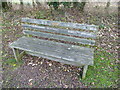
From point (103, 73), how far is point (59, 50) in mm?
1427

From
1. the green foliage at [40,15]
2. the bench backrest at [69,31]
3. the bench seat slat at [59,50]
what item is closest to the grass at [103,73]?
the bench seat slat at [59,50]

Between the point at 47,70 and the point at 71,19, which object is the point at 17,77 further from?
the point at 71,19

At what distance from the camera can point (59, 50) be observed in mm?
2713

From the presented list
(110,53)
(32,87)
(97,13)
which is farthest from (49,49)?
(97,13)

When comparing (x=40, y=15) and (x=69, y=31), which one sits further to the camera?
(x=40, y=15)

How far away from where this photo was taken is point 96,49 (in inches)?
146

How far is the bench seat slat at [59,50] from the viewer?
95.0 inches

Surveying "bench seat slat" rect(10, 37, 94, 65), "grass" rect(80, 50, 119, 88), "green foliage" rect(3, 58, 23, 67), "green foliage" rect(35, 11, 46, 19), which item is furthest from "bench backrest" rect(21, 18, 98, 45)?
"green foliage" rect(35, 11, 46, 19)

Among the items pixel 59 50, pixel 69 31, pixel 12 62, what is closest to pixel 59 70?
pixel 59 50

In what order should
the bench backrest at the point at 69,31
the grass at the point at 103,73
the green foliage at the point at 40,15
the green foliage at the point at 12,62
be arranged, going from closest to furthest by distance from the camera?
the grass at the point at 103,73 → the bench backrest at the point at 69,31 → the green foliage at the point at 12,62 → the green foliage at the point at 40,15

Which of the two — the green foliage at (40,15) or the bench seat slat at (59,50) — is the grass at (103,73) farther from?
the green foliage at (40,15)

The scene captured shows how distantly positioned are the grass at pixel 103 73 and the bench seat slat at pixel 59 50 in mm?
652

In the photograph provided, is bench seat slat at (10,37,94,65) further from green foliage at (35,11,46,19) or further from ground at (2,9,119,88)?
green foliage at (35,11,46,19)

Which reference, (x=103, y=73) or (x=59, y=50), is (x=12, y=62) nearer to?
(x=59, y=50)
